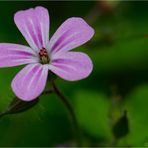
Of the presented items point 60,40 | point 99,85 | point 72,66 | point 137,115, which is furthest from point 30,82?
point 99,85

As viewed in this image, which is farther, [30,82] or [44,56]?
[44,56]

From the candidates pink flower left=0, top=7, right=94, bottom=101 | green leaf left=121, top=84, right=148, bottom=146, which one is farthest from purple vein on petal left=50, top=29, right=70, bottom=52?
green leaf left=121, top=84, right=148, bottom=146

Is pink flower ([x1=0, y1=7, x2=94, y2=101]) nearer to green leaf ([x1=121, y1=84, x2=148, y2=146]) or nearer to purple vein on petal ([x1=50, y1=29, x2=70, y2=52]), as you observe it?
purple vein on petal ([x1=50, y1=29, x2=70, y2=52])

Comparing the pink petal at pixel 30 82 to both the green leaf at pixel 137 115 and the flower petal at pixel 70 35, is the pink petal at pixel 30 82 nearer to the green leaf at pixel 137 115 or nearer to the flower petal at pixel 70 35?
the flower petal at pixel 70 35

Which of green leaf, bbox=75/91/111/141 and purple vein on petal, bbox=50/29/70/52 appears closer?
purple vein on petal, bbox=50/29/70/52

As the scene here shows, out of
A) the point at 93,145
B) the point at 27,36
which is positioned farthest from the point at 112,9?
the point at 27,36

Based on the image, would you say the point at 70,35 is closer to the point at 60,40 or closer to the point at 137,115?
the point at 60,40

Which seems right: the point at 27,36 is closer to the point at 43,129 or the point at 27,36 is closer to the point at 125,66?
the point at 43,129

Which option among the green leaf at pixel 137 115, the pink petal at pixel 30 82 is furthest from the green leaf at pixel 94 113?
the pink petal at pixel 30 82
